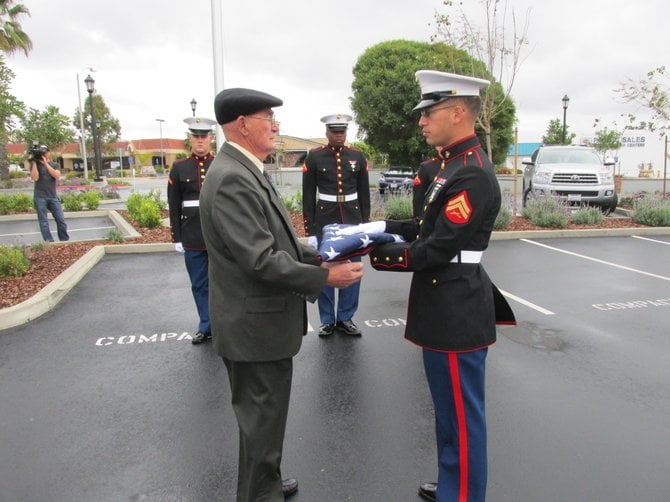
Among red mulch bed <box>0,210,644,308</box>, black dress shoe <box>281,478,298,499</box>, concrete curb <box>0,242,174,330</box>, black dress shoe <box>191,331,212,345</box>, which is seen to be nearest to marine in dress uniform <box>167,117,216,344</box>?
black dress shoe <box>191,331,212,345</box>

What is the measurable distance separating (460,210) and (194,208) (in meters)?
3.37

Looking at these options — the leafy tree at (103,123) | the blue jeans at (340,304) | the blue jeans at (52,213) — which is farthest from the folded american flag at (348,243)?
the leafy tree at (103,123)

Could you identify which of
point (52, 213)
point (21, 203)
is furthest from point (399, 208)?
point (21, 203)

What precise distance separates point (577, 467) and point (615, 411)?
888 millimetres

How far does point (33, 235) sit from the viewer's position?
11.8 m

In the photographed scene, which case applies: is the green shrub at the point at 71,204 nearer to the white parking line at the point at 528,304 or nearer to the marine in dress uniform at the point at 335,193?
the marine in dress uniform at the point at 335,193

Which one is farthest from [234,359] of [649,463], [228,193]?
[649,463]

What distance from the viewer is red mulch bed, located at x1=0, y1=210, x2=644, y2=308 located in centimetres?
613

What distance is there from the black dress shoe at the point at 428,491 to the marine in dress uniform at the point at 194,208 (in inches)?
112

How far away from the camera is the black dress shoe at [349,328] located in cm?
509

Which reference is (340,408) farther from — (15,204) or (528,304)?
(15,204)

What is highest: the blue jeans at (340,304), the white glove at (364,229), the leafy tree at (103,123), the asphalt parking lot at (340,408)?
the leafy tree at (103,123)

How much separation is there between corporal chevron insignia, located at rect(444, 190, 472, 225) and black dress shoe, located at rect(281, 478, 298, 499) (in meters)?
1.64

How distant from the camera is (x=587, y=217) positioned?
12.0 meters
